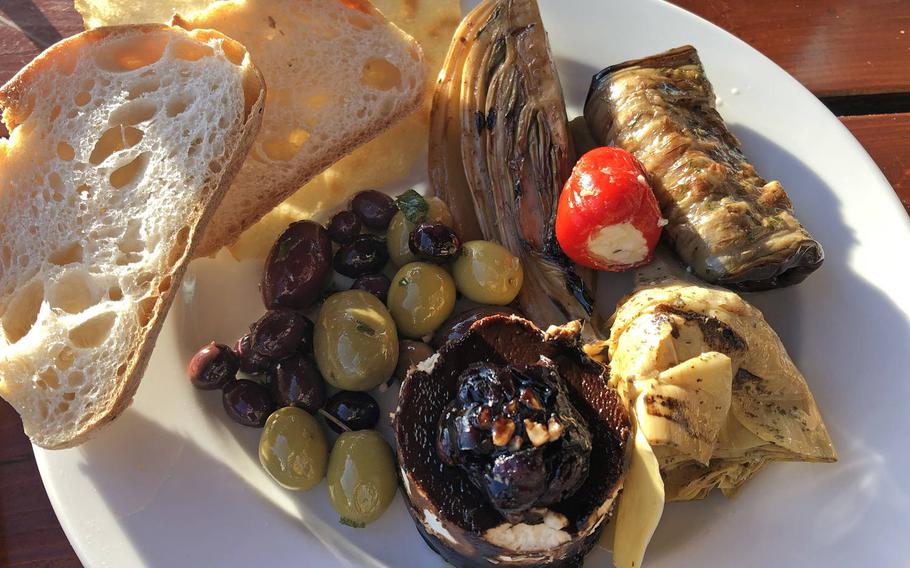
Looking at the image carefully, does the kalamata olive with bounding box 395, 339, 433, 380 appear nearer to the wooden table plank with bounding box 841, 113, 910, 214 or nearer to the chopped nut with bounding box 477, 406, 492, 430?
the chopped nut with bounding box 477, 406, 492, 430

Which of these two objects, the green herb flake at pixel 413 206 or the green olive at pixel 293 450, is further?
the green herb flake at pixel 413 206

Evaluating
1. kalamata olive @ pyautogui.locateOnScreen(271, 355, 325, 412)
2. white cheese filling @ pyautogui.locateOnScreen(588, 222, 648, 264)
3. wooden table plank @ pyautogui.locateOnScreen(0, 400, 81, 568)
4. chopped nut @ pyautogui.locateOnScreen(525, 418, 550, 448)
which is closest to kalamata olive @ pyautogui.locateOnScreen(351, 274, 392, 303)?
kalamata olive @ pyautogui.locateOnScreen(271, 355, 325, 412)

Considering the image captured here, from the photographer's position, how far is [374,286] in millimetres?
1941

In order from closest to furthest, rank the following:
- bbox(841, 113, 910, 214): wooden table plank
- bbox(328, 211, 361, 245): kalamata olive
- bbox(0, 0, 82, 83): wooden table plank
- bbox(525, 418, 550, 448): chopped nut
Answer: bbox(525, 418, 550, 448): chopped nut → bbox(328, 211, 361, 245): kalamata olive → bbox(841, 113, 910, 214): wooden table plank → bbox(0, 0, 82, 83): wooden table plank

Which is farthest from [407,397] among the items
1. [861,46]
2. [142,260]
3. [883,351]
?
[861,46]

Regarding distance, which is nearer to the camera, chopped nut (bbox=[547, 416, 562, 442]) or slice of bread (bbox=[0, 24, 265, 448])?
chopped nut (bbox=[547, 416, 562, 442])

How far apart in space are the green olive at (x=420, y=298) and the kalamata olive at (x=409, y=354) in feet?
0.11

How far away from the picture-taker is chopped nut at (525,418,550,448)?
1341mm

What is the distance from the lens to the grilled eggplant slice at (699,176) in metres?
1.81

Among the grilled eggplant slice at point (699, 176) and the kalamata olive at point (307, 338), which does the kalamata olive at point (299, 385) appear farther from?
the grilled eggplant slice at point (699, 176)

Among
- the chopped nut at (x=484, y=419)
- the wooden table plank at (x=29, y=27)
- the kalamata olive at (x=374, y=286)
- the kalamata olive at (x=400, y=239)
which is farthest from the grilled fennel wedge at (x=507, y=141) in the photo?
the wooden table plank at (x=29, y=27)

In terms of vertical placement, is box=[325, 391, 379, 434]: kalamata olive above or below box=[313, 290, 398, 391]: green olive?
below

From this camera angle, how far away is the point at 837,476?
174 centimetres

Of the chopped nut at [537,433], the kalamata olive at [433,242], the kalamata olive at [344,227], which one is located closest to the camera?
the chopped nut at [537,433]
